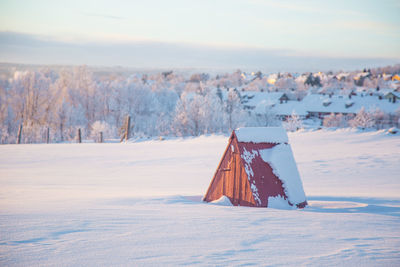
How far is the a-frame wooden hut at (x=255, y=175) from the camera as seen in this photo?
755 cm

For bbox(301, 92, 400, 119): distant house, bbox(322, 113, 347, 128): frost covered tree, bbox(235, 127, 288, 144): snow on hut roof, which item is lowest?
bbox(322, 113, 347, 128): frost covered tree

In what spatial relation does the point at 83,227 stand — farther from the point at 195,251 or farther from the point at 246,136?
the point at 246,136

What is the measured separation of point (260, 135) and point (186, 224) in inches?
147

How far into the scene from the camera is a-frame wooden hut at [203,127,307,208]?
7555mm

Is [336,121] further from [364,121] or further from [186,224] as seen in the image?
[186,224]

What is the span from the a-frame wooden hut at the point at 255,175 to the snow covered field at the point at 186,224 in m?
0.65

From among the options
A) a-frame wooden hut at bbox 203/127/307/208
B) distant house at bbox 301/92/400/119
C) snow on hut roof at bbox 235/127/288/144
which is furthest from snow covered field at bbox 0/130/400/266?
distant house at bbox 301/92/400/119

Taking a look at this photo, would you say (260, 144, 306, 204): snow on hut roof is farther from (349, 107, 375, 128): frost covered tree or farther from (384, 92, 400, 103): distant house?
(384, 92, 400, 103): distant house

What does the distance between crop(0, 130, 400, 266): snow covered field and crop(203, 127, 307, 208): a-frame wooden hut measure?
2.14ft

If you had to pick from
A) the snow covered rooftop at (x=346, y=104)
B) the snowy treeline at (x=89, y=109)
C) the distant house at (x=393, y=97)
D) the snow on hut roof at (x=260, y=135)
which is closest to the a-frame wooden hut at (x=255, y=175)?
the snow on hut roof at (x=260, y=135)

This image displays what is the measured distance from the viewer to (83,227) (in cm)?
495

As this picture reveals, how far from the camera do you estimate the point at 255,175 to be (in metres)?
7.67

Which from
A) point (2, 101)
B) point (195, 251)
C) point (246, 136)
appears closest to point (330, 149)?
point (246, 136)

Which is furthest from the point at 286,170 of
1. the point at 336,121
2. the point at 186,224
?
the point at 336,121
